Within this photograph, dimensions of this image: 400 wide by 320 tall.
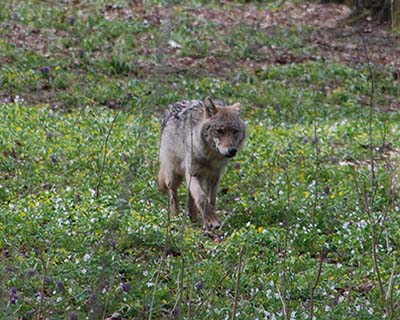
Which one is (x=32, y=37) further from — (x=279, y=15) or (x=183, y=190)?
(x=183, y=190)

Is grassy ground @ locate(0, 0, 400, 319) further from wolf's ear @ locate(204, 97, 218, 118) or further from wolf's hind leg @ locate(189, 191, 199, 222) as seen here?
wolf's ear @ locate(204, 97, 218, 118)

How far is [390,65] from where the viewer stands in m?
17.5

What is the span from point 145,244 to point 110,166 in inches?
110

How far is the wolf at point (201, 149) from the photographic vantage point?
881 cm

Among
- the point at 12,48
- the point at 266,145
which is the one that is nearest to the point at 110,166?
the point at 266,145

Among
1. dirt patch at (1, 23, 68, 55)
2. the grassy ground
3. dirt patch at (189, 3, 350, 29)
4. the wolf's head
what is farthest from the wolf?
dirt patch at (189, 3, 350, 29)

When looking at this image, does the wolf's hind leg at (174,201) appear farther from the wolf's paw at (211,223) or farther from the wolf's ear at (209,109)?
the wolf's ear at (209,109)

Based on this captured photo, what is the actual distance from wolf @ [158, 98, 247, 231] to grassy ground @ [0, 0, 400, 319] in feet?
0.80

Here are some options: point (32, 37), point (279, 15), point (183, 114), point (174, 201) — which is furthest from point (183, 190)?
point (279, 15)

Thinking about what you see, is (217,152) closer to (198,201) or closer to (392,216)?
(198,201)

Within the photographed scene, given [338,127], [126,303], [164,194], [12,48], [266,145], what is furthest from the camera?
[12,48]

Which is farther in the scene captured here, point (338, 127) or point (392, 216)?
point (338, 127)

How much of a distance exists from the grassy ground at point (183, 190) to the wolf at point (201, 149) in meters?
0.25

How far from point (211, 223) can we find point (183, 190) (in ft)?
4.83
